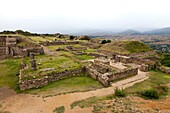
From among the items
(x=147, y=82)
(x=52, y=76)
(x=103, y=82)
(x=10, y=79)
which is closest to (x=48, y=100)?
(x=52, y=76)

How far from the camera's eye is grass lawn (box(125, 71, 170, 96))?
17.9 m

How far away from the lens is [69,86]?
60.7 ft

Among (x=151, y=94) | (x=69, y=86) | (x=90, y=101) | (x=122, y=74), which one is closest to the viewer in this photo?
(x=90, y=101)

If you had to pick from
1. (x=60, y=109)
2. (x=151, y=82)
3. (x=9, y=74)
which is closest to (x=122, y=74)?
(x=151, y=82)

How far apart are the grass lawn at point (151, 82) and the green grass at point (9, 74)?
480 inches

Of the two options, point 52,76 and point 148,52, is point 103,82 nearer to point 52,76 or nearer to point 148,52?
point 52,76

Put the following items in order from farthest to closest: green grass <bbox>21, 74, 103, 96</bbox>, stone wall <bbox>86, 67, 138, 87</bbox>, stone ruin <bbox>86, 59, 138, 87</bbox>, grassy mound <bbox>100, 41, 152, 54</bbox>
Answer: grassy mound <bbox>100, 41, 152, 54</bbox> < stone ruin <bbox>86, 59, 138, 87</bbox> < stone wall <bbox>86, 67, 138, 87</bbox> < green grass <bbox>21, 74, 103, 96</bbox>

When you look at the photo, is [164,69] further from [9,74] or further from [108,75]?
[9,74]

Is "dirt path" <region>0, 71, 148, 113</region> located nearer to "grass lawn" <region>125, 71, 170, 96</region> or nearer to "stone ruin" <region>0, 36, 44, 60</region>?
"grass lawn" <region>125, 71, 170, 96</region>

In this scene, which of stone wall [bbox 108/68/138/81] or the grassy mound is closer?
stone wall [bbox 108/68/138/81]

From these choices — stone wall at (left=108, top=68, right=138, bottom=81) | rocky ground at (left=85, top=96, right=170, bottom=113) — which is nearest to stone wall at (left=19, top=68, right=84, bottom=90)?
stone wall at (left=108, top=68, right=138, bottom=81)

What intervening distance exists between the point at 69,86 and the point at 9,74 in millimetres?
9322

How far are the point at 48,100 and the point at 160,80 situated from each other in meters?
13.4

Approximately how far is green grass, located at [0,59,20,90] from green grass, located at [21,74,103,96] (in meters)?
3.35
